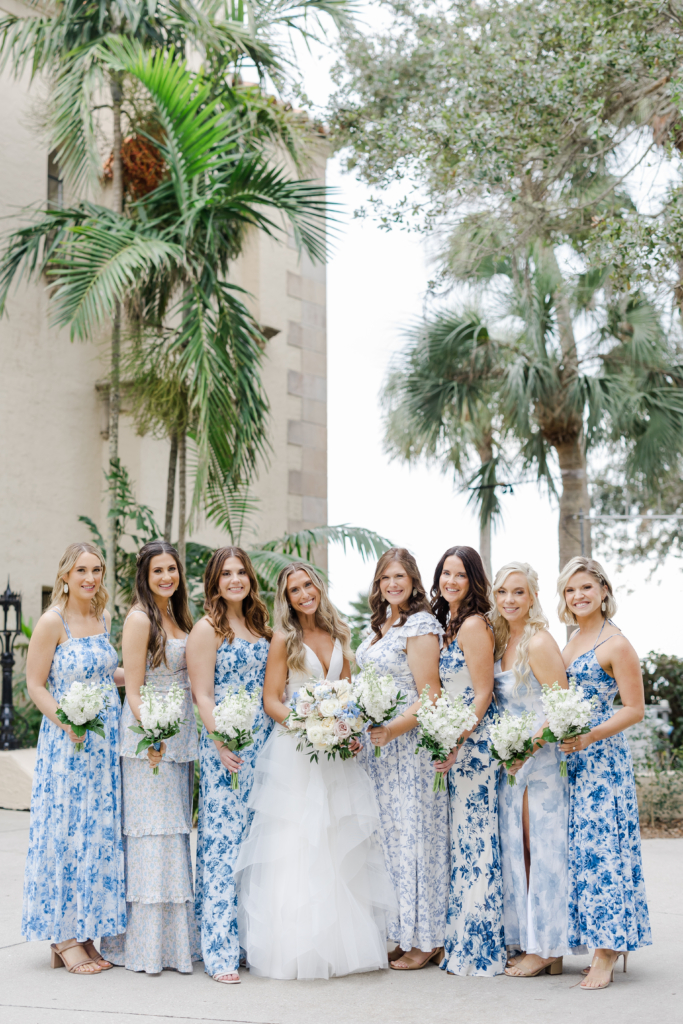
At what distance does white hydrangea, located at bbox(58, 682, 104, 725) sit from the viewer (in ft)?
15.6

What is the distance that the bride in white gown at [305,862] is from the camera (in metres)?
4.80

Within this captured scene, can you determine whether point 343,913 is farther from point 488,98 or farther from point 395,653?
point 488,98

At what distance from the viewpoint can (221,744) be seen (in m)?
4.90

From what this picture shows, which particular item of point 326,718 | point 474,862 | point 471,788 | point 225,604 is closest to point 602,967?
point 474,862

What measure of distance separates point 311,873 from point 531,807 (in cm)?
110

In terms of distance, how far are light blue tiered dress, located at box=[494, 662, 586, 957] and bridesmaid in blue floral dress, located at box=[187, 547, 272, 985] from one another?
1262mm

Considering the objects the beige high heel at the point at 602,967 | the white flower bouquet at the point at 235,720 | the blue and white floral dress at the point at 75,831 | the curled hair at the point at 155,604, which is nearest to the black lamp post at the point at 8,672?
the blue and white floral dress at the point at 75,831

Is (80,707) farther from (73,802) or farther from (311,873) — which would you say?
(311,873)

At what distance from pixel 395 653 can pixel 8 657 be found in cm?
713

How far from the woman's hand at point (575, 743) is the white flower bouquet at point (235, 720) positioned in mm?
1450

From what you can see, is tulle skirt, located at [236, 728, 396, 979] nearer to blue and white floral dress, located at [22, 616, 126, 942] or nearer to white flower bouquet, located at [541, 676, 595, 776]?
blue and white floral dress, located at [22, 616, 126, 942]

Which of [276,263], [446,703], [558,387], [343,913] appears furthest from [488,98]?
[343,913]

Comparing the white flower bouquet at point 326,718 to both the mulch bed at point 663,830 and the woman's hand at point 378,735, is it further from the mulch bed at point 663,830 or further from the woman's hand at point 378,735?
the mulch bed at point 663,830

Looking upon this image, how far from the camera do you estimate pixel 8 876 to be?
7391mm
